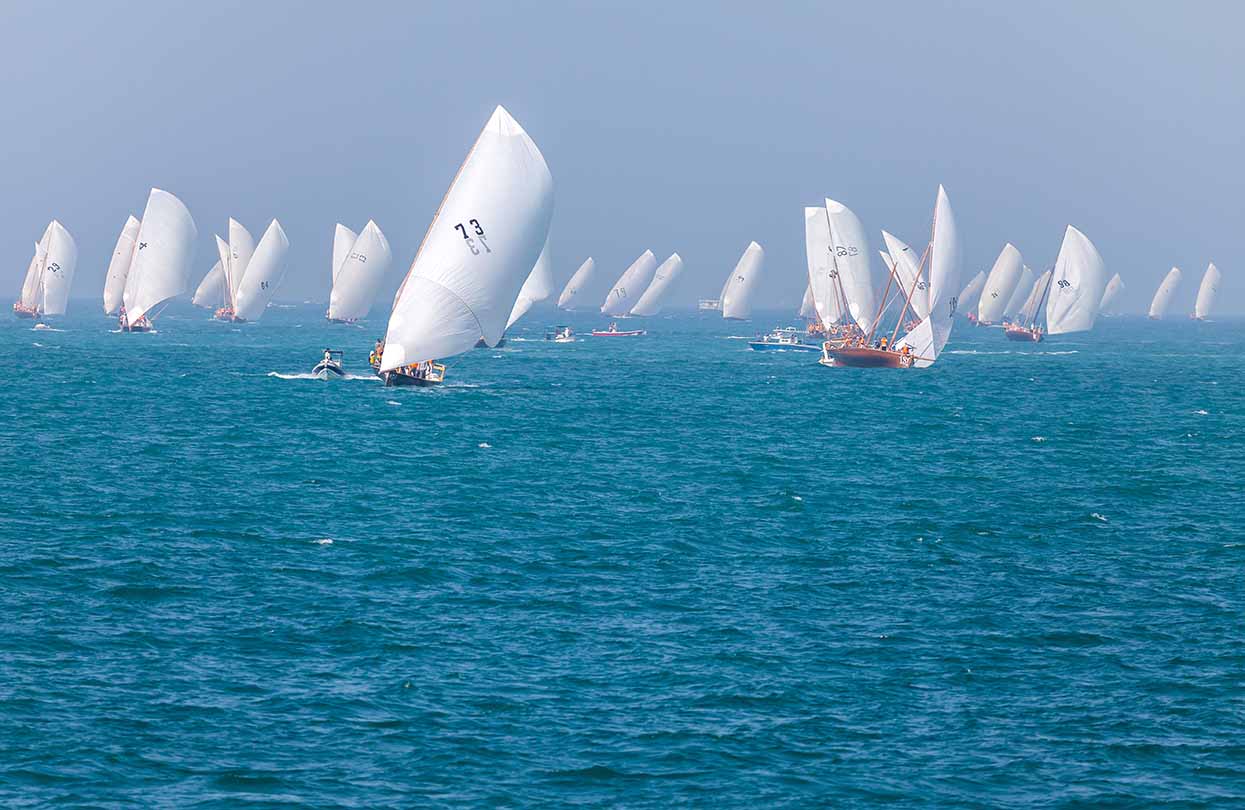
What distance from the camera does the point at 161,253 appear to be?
172m

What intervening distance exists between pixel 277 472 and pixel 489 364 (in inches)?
2856

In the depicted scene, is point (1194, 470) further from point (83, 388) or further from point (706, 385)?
point (83, 388)

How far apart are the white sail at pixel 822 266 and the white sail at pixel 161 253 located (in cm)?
7740

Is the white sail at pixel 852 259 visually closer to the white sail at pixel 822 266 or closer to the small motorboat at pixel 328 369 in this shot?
the white sail at pixel 822 266

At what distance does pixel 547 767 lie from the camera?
87.6 ft

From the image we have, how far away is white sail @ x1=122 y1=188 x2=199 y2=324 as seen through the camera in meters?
171

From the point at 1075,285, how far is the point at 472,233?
124 metres

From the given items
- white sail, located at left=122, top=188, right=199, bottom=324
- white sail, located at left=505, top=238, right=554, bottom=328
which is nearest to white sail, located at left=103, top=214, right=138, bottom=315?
white sail, located at left=122, top=188, right=199, bottom=324

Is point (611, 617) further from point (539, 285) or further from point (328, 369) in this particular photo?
point (539, 285)

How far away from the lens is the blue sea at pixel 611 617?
2670 cm

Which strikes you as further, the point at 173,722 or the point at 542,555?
the point at 542,555

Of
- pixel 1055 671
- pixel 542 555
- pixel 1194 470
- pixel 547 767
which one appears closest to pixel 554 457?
pixel 542 555

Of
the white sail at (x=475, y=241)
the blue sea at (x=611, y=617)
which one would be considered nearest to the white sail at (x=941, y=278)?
the blue sea at (x=611, y=617)

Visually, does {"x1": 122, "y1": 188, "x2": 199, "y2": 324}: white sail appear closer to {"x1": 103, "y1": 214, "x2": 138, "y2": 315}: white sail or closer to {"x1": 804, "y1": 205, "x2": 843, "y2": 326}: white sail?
{"x1": 103, "y1": 214, "x2": 138, "y2": 315}: white sail
